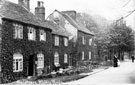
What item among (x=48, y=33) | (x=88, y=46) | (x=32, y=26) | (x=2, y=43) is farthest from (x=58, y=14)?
(x=2, y=43)

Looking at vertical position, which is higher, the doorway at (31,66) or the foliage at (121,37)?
the foliage at (121,37)

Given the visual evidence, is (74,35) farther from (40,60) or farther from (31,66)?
(31,66)

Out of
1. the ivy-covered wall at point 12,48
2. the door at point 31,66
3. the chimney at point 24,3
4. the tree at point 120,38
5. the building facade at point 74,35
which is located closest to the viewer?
the ivy-covered wall at point 12,48

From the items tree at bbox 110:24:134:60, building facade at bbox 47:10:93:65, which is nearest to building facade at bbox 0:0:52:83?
building facade at bbox 47:10:93:65

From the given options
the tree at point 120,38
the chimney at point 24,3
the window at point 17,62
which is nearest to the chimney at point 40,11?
the chimney at point 24,3

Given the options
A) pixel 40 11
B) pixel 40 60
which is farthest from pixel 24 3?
pixel 40 60

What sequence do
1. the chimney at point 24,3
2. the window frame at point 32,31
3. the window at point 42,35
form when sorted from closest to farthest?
1. the window frame at point 32,31
2. the window at point 42,35
3. the chimney at point 24,3

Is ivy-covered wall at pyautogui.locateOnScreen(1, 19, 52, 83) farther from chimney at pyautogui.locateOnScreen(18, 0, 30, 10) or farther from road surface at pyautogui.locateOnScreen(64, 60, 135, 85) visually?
road surface at pyautogui.locateOnScreen(64, 60, 135, 85)

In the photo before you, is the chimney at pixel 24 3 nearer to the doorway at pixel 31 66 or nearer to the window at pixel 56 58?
the doorway at pixel 31 66

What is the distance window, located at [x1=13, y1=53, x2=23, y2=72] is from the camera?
2278 centimetres

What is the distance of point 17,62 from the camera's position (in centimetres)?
2338

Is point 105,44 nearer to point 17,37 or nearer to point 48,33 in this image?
point 48,33

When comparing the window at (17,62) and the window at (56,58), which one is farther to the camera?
the window at (56,58)

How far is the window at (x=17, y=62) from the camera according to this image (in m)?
22.8
